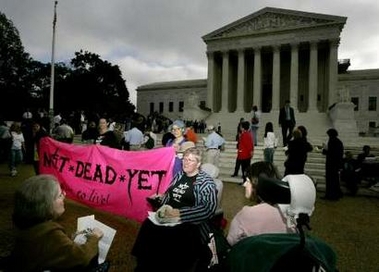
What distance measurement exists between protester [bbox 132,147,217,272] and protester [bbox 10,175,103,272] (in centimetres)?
93

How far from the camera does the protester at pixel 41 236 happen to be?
231 centimetres

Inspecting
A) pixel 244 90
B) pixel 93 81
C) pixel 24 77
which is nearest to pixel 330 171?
pixel 244 90

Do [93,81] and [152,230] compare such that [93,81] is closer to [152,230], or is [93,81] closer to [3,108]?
[3,108]

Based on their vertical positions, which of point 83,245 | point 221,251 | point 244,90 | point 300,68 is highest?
point 300,68

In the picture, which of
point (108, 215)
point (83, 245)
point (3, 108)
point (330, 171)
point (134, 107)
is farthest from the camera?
point (134, 107)

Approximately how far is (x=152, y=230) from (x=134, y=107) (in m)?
75.4

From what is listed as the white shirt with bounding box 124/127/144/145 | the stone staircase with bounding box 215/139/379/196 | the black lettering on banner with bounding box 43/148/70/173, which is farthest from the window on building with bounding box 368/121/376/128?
the black lettering on banner with bounding box 43/148/70/173

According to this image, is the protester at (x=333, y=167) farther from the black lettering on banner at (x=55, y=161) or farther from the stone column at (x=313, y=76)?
the stone column at (x=313, y=76)

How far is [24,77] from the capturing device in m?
56.3

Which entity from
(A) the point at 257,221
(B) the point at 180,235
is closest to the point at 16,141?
(B) the point at 180,235

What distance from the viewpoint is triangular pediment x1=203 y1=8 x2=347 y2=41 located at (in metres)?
44.8

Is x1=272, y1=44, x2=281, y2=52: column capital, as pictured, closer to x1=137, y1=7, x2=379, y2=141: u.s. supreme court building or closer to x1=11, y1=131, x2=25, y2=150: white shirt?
x1=137, y1=7, x2=379, y2=141: u.s. supreme court building

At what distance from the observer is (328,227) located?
282 inches

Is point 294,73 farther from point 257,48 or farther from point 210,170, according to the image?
point 210,170
